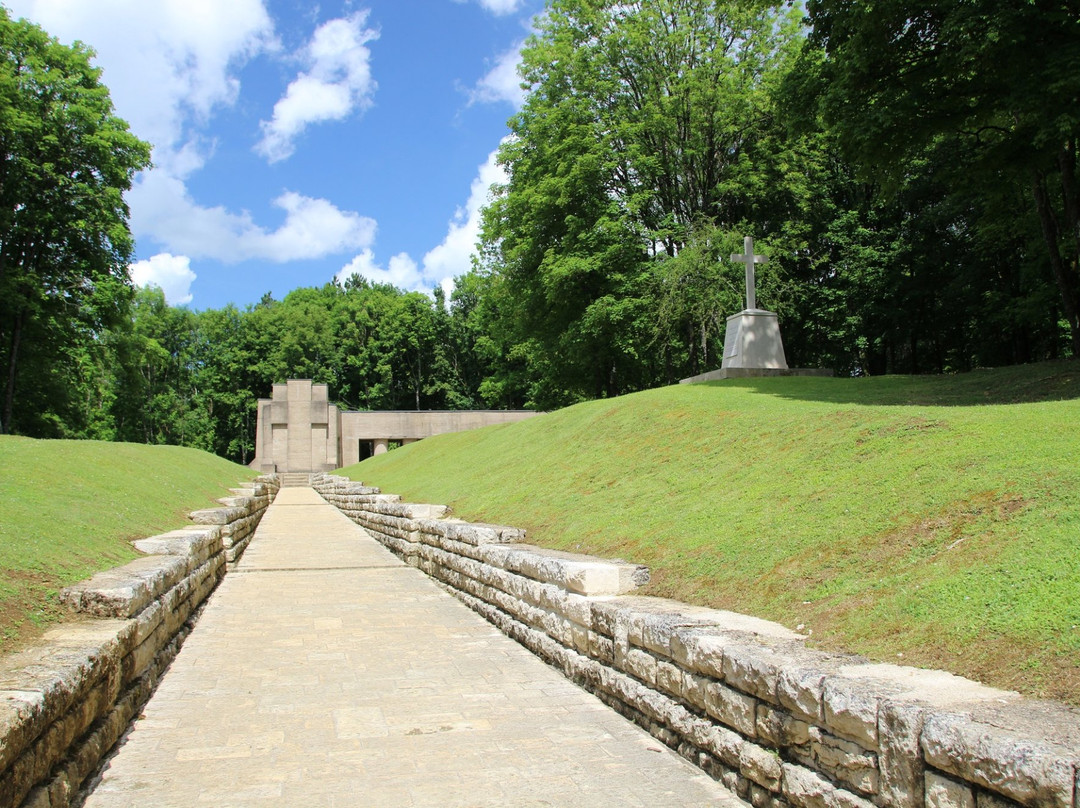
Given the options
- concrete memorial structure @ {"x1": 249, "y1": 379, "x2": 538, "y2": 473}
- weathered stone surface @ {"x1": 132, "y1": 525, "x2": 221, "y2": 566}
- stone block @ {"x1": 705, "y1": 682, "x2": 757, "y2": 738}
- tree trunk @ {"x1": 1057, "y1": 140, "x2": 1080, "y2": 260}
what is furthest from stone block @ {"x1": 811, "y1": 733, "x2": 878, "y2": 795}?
concrete memorial structure @ {"x1": 249, "y1": 379, "x2": 538, "y2": 473}

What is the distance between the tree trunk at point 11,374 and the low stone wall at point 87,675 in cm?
2525

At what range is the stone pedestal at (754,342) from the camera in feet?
65.4

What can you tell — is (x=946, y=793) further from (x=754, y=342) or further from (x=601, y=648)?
(x=754, y=342)

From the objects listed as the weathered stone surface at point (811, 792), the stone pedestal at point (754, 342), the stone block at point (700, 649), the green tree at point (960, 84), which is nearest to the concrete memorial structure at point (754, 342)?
the stone pedestal at point (754, 342)

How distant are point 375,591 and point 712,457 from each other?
5.02 meters

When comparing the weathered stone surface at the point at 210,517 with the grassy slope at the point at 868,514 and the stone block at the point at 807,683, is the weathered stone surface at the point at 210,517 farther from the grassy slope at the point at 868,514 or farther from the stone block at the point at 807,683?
the stone block at the point at 807,683

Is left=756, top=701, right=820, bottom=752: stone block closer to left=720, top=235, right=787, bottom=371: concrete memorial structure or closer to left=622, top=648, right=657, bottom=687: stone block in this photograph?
left=622, top=648, right=657, bottom=687: stone block

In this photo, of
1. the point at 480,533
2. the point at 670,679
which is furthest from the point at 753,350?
the point at 670,679

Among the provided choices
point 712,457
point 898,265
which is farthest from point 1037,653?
point 898,265

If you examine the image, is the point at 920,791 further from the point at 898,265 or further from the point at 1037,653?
the point at 898,265

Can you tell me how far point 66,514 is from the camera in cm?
891

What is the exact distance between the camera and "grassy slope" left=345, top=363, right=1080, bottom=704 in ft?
13.0

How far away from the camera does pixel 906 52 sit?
15.4 metres

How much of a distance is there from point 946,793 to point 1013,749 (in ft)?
1.11
